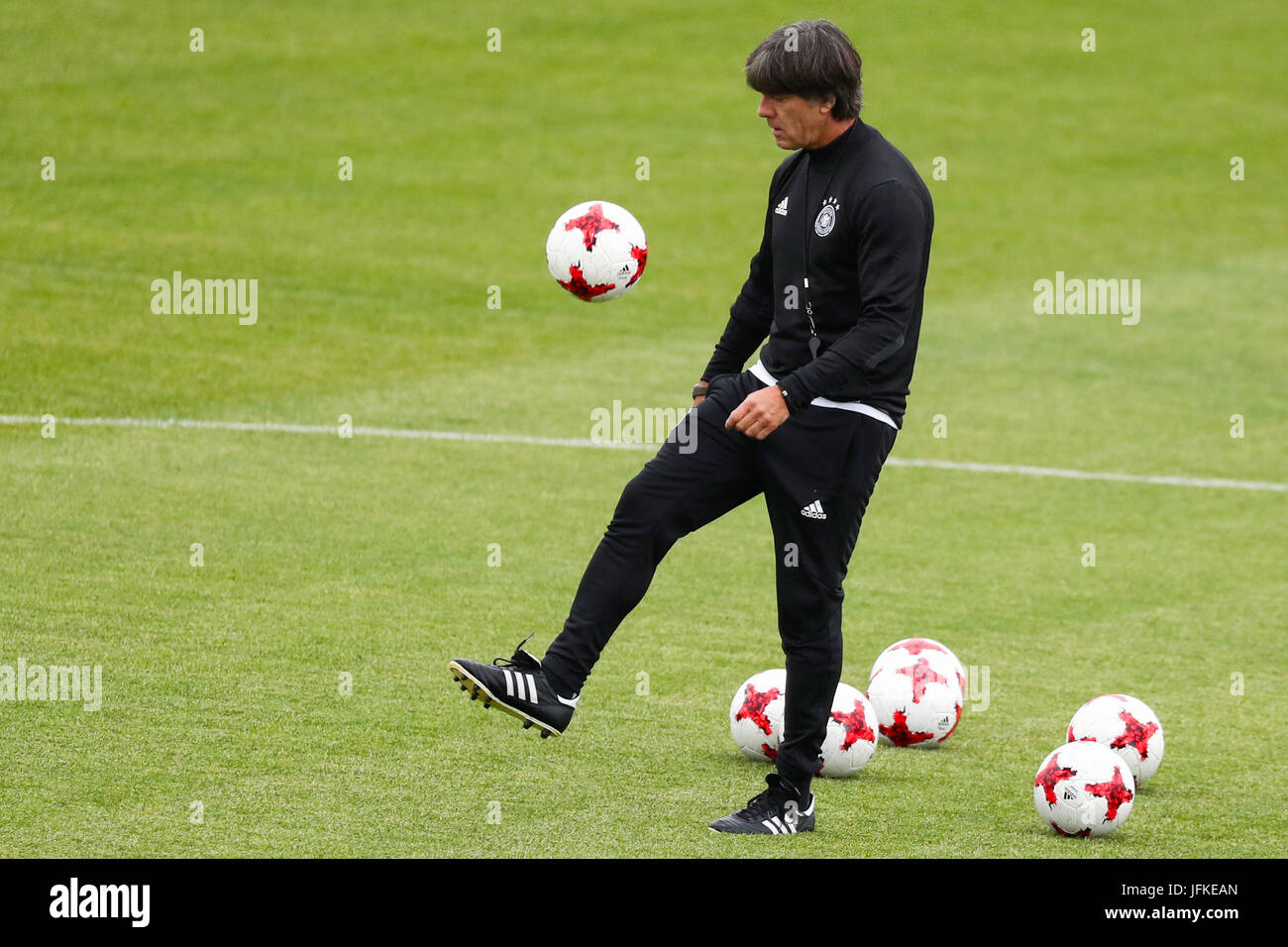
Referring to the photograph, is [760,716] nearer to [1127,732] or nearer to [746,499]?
[746,499]

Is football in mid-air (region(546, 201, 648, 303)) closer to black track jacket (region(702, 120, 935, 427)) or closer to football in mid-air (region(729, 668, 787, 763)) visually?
black track jacket (region(702, 120, 935, 427))

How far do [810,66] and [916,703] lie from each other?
10.4 ft

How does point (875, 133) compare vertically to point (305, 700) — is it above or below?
above

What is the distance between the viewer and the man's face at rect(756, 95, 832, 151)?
6688 millimetres

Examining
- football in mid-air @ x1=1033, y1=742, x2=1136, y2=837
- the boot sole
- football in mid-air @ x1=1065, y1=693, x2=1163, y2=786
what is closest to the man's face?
the boot sole

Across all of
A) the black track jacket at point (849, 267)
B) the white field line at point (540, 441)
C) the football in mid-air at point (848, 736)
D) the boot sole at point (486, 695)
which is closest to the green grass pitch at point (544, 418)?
the football in mid-air at point (848, 736)

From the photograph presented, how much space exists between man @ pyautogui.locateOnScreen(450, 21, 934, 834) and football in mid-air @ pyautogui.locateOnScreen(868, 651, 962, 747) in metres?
1.35

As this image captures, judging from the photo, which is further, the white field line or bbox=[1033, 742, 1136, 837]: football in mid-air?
the white field line

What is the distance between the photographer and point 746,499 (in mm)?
6945

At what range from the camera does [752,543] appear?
43.2 feet

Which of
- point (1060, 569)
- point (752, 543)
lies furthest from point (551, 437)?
point (1060, 569)

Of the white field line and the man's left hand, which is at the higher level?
the white field line

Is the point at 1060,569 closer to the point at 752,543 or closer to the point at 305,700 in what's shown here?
the point at 752,543
